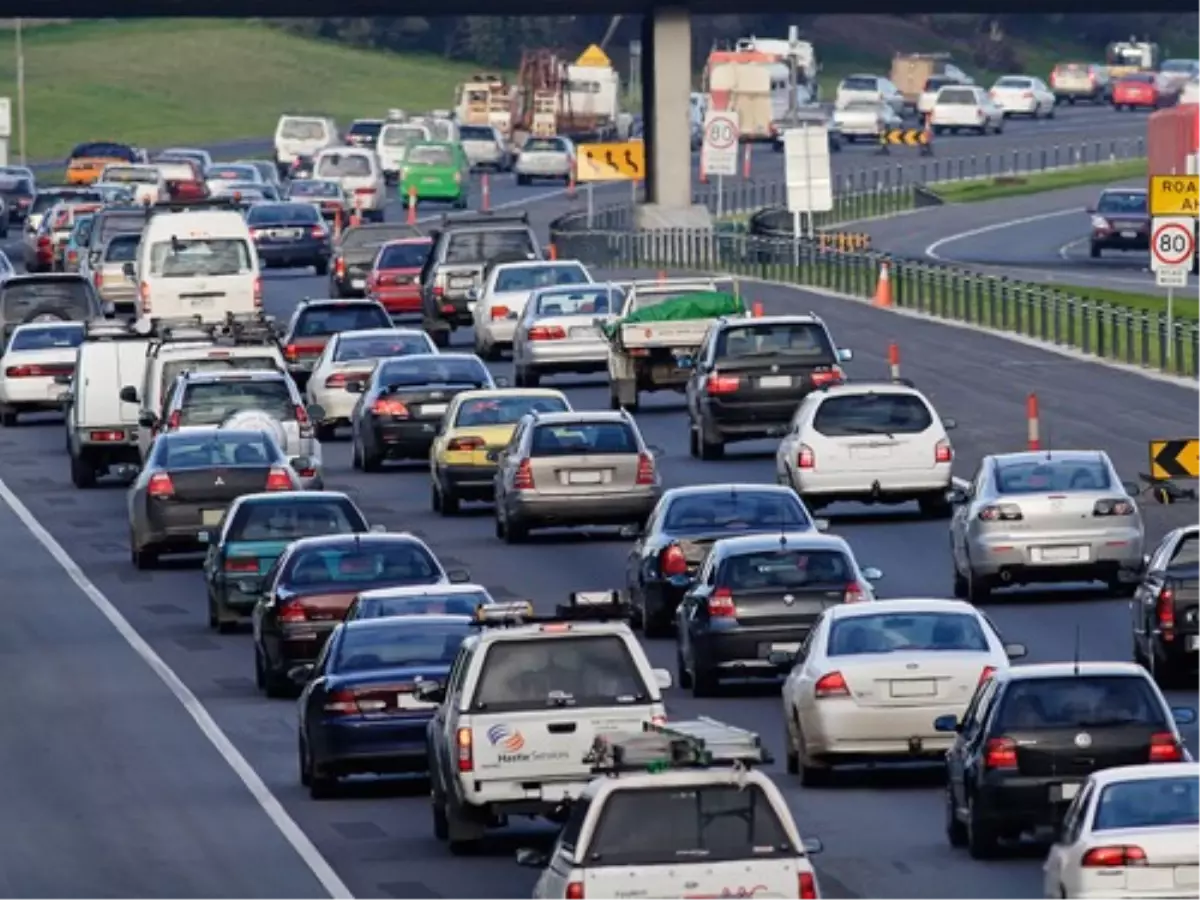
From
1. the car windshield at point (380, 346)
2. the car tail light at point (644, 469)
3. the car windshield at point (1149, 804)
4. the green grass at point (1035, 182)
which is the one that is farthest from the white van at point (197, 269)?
the green grass at point (1035, 182)

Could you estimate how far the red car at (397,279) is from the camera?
72.4 m

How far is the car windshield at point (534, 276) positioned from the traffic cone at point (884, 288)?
1085 cm

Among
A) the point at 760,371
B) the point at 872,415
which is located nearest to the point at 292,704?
the point at 872,415

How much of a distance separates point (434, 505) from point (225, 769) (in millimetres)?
18808

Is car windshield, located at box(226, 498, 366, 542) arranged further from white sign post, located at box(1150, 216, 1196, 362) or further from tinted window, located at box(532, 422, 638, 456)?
white sign post, located at box(1150, 216, 1196, 362)

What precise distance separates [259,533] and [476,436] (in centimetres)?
870

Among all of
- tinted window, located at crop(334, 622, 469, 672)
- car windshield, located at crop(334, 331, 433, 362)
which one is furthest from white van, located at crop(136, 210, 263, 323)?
tinted window, located at crop(334, 622, 469, 672)

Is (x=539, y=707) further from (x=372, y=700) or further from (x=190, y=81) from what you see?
(x=190, y=81)

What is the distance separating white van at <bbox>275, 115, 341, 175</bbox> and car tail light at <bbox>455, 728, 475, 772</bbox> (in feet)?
324

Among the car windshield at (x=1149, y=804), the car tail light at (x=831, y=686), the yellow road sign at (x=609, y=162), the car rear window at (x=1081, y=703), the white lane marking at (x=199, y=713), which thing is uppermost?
the yellow road sign at (x=609, y=162)

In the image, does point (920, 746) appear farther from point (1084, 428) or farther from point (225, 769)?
point (1084, 428)

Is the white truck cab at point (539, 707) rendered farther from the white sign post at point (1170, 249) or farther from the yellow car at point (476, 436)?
the white sign post at point (1170, 249)

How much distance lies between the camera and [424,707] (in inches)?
1077

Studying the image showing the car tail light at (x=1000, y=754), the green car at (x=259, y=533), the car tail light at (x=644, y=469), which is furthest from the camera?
the car tail light at (x=644, y=469)
